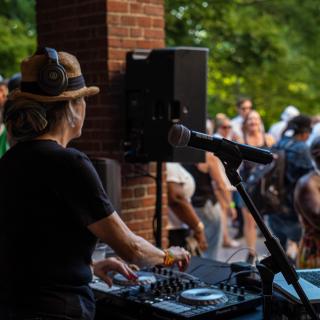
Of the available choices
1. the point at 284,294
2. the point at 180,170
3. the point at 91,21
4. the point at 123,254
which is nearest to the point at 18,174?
the point at 123,254

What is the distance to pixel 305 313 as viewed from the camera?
2.13m

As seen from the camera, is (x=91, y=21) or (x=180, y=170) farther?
(x=180, y=170)

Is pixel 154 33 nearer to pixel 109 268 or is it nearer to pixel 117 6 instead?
pixel 117 6

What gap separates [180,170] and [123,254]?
2.95 m

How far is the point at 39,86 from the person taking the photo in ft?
7.56

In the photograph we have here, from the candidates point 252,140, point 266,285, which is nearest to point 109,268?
point 266,285

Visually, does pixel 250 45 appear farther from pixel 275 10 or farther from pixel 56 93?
pixel 56 93

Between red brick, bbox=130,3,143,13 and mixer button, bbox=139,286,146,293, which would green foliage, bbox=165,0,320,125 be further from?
mixer button, bbox=139,286,146,293

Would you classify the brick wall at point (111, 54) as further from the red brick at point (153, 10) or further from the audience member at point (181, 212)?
the audience member at point (181, 212)

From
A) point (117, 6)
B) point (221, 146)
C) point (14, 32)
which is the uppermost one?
point (14, 32)

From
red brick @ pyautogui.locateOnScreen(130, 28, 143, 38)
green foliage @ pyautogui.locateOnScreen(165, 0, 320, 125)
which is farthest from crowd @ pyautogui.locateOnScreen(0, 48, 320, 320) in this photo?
green foliage @ pyautogui.locateOnScreen(165, 0, 320, 125)

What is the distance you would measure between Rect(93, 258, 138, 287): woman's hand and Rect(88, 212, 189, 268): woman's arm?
32 cm

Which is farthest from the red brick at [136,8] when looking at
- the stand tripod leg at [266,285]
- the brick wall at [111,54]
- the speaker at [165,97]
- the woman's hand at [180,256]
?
the stand tripod leg at [266,285]

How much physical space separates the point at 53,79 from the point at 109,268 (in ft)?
2.93
